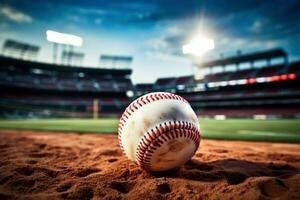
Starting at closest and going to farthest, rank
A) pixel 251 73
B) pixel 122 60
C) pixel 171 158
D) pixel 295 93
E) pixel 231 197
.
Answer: pixel 231 197 < pixel 171 158 < pixel 295 93 < pixel 251 73 < pixel 122 60

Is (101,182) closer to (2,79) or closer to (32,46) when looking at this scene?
(2,79)

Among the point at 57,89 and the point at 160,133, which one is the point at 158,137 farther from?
the point at 57,89

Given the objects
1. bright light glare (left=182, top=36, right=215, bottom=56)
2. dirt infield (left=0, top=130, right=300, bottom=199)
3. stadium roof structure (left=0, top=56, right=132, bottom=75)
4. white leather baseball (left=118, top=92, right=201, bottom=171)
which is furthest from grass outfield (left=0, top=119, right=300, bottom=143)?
stadium roof structure (left=0, top=56, right=132, bottom=75)

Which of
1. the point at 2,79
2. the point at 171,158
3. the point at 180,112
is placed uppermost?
the point at 2,79

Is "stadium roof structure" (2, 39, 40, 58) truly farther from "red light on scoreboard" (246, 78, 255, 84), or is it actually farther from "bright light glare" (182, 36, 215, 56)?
"red light on scoreboard" (246, 78, 255, 84)

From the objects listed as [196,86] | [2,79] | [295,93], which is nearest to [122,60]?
[196,86]

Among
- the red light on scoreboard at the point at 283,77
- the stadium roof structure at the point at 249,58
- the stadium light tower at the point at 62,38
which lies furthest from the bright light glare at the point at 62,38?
the red light on scoreboard at the point at 283,77

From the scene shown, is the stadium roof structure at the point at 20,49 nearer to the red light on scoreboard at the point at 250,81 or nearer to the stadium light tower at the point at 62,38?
the stadium light tower at the point at 62,38
